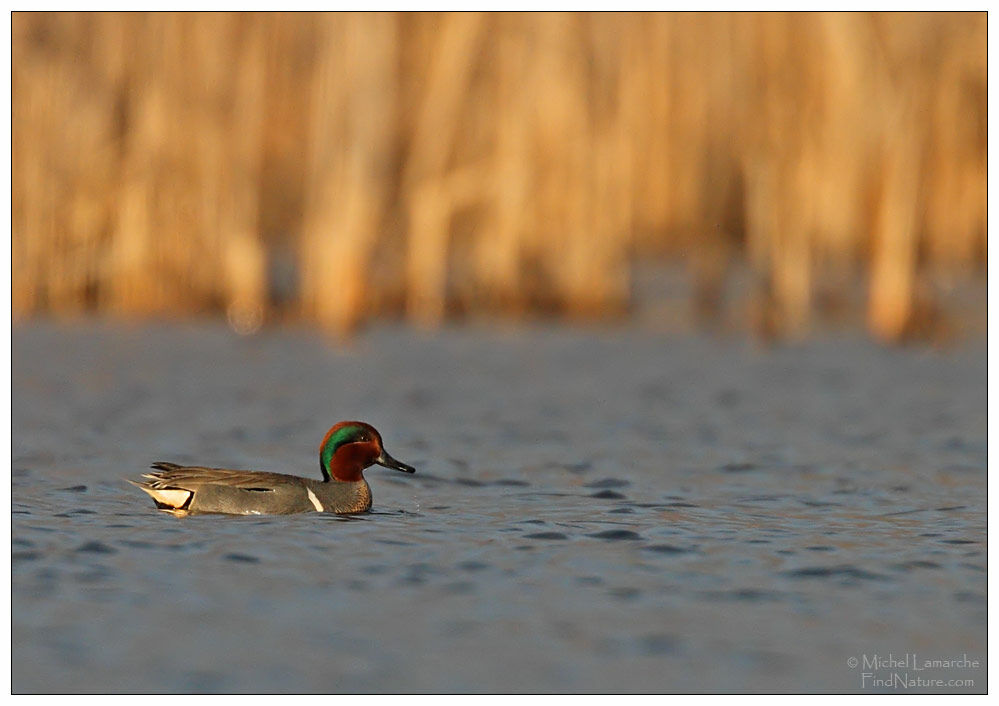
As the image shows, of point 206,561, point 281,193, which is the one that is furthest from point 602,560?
point 281,193

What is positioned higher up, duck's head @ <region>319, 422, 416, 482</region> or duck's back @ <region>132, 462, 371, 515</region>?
duck's head @ <region>319, 422, 416, 482</region>

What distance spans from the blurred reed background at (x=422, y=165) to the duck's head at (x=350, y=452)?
593 cm

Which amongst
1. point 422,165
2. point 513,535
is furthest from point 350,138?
point 513,535

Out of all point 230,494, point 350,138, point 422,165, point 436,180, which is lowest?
point 230,494

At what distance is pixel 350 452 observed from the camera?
7.77m

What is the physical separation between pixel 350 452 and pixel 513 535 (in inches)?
41.3

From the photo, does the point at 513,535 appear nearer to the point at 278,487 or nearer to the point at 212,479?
the point at 278,487

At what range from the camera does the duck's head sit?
7.73m

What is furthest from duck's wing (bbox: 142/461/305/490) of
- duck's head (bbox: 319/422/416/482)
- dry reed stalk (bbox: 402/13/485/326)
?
dry reed stalk (bbox: 402/13/485/326)

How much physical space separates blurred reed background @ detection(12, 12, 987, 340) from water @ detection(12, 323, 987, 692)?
1.65 meters

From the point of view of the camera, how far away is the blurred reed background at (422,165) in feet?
45.2

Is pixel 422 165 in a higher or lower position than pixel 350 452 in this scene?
higher

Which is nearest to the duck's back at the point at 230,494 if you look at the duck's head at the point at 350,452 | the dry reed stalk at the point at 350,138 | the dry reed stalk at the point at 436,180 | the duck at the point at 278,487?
the duck at the point at 278,487

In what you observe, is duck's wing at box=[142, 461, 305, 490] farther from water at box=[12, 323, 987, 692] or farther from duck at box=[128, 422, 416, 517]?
water at box=[12, 323, 987, 692]
